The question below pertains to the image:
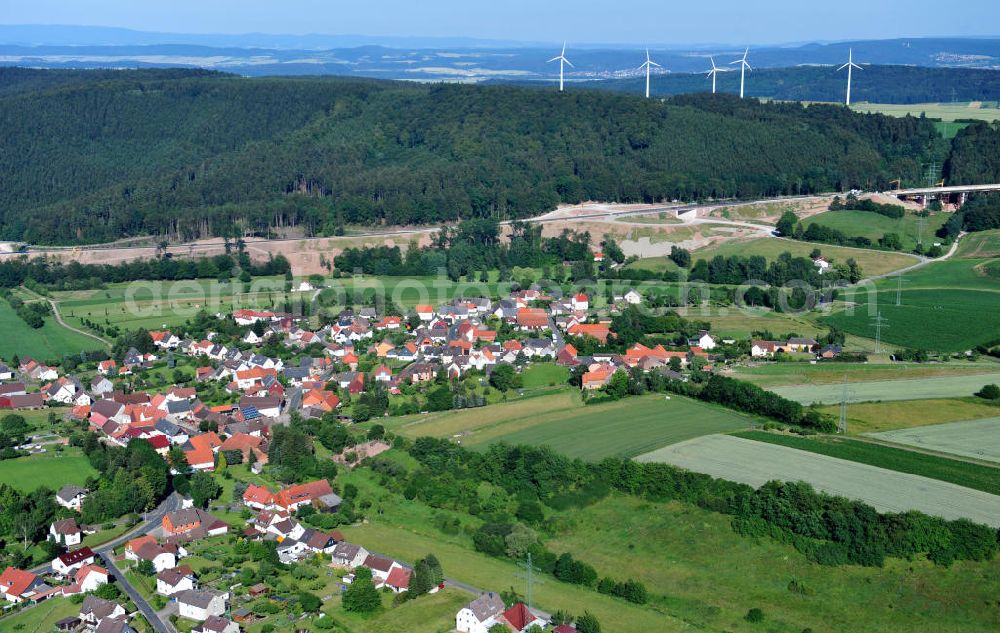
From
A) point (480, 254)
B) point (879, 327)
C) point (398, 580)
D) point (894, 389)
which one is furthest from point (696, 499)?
point (480, 254)

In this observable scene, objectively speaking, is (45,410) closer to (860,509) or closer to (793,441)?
(793,441)

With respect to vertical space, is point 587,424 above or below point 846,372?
below

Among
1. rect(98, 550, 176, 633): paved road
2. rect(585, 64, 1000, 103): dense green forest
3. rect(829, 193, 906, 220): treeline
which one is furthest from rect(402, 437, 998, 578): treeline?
rect(585, 64, 1000, 103): dense green forest

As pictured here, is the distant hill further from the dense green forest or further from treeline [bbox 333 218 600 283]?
treeline [bbox 333 218 600 283]

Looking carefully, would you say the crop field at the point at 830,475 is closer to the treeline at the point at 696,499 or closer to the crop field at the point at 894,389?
the treeline at the point at 696,499

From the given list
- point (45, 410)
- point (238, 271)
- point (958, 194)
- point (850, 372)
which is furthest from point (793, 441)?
point (958, 194)

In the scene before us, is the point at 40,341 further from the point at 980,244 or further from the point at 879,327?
the point at 980,244

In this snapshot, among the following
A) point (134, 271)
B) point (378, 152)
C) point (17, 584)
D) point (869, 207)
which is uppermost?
point (378, 152)
